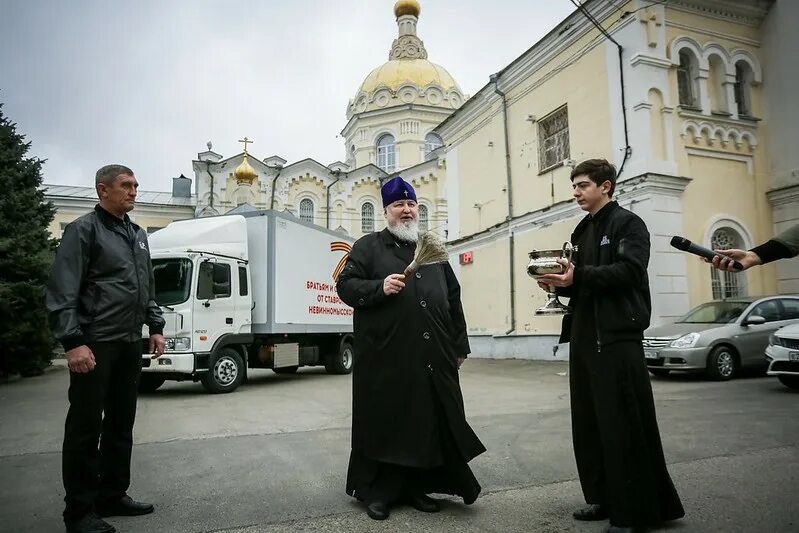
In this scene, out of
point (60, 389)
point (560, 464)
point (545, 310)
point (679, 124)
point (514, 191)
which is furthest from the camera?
point (514, 191)

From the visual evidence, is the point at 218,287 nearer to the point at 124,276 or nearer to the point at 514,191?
the point at 124,276

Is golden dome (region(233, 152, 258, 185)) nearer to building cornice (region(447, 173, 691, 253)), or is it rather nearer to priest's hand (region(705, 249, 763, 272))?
building cornice (region(447, 173, 691, 253))

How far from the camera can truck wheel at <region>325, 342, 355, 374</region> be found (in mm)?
14680

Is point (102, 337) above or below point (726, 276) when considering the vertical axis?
below

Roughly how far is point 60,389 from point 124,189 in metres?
10.4

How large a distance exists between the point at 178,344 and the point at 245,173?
89.7ft

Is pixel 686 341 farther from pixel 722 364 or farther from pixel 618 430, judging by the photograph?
pixel 618 430

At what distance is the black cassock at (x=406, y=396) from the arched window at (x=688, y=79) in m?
13.6

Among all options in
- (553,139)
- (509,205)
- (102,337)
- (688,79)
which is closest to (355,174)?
(509,205)

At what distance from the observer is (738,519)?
3.35 meters

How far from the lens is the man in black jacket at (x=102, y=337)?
3.32 m

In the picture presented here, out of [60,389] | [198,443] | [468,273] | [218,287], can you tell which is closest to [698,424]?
[198,443]

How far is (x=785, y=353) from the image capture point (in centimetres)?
882

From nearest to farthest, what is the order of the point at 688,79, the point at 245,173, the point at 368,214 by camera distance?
the point at 688,79 → the point at 245,173 → the point at 368,214
